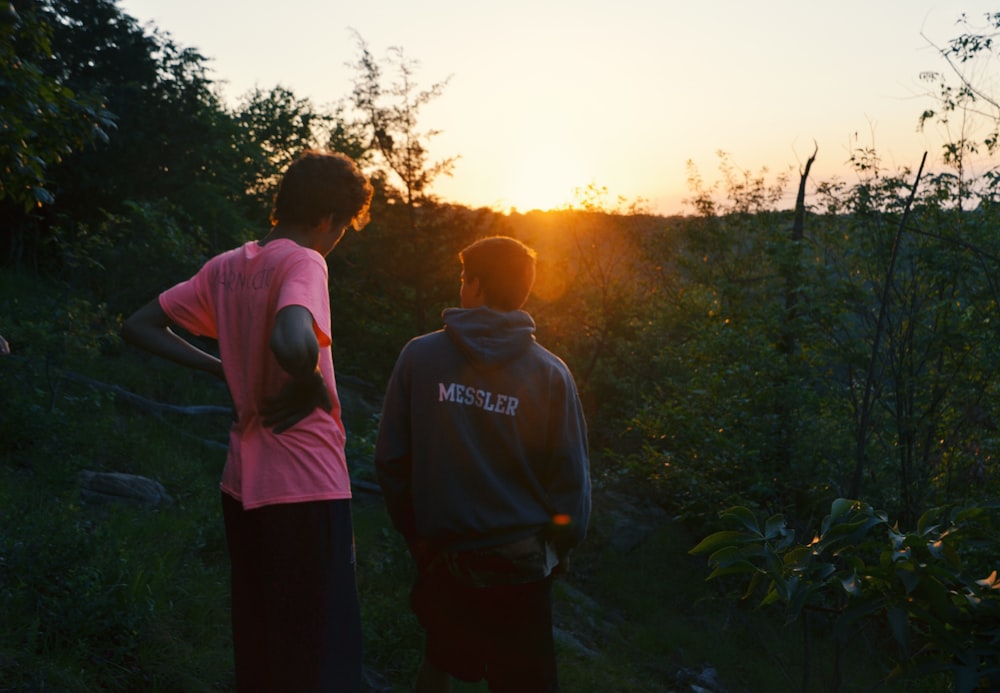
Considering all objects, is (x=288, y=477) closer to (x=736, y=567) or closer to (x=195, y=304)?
(x=195, y=304)

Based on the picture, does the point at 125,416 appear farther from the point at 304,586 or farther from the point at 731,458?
the point at 304,586

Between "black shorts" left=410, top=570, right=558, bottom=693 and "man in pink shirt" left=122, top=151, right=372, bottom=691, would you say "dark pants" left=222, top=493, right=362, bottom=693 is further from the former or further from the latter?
"black shorts" left=410, top=570, right=558, bottom=693

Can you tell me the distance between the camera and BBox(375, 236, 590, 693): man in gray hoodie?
299cm

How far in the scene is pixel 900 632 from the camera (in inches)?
81.0

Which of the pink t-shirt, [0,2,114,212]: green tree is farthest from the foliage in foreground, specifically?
[0,2,114,212]: green tree

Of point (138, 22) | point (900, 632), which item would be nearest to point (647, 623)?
point (900, 632)

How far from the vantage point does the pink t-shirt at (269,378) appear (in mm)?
2305

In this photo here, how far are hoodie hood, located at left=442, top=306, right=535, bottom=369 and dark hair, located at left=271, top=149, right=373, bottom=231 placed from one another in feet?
2.21

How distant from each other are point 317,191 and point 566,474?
1.27 m

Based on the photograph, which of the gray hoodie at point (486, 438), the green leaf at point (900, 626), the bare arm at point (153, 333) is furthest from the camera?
the gray hoodie at point (486, 438)

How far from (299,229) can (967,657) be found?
6.50 feet

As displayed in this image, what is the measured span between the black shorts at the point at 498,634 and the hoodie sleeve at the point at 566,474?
0.20 meters

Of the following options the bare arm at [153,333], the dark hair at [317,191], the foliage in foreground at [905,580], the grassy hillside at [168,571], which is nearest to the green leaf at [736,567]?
the foliage in foreground at [905,580]

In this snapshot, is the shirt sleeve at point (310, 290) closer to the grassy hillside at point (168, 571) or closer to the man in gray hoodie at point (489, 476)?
the man in gray hoodie at point (489, 476)
